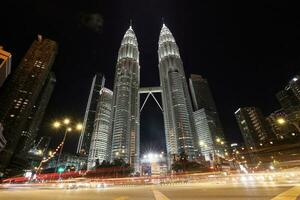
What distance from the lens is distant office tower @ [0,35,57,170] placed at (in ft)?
281

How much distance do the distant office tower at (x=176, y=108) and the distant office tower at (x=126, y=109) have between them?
26.9 m

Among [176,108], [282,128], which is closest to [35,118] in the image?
[176,108]

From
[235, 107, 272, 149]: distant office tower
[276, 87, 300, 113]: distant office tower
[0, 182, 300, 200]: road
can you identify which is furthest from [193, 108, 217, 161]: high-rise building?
[0, 182, 300, 200]: road

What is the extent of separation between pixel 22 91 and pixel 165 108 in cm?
10706

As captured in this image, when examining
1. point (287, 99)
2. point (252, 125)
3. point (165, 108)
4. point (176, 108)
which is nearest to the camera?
point (287, 99)

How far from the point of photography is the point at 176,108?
150625mm

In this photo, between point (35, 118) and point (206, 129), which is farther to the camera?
point (206, 129)

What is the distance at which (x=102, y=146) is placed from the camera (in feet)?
590

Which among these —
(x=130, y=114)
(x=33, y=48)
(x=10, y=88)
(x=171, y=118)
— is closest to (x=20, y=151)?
(x=10, y=88)

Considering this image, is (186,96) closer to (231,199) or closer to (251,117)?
(251,117)

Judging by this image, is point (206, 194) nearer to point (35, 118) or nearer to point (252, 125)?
point (35, 118)

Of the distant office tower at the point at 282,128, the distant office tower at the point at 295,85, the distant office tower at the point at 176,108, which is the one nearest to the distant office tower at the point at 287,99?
the distant office tower at the point at 295,85

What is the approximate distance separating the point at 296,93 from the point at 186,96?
253 ft

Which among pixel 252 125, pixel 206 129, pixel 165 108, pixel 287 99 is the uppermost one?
pixel 165 108
